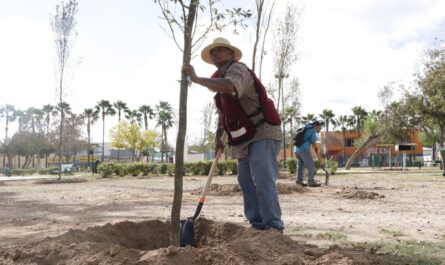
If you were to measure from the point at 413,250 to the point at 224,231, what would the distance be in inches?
62.6

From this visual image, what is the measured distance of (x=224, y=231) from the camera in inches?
170

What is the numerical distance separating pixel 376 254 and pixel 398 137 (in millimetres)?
39745

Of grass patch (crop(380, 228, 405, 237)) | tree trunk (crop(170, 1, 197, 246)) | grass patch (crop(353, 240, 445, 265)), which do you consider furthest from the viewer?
grass patch (crop(380, 228, 405, 237))

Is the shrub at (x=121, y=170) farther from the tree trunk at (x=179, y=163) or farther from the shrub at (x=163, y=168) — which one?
the tree trunk at (x=179, y=163)

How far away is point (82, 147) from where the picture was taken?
64562mm

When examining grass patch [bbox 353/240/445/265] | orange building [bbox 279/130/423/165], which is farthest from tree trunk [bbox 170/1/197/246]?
orange building [bbox 279/130/423/165]

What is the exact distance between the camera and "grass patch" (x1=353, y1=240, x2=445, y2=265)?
11.3 feet

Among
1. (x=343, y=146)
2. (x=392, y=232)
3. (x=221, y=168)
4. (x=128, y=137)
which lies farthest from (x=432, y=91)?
(x=343, y=146)

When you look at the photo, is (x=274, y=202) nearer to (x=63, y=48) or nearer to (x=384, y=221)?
(x=384, y=221)

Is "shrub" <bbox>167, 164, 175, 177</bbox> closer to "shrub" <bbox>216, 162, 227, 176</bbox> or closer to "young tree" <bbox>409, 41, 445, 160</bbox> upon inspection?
"shrub" <bbox>216, 162, 227, 176</bbox>

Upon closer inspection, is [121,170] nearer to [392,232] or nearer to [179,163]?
[392,232]

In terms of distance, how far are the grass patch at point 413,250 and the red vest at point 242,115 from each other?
132cm

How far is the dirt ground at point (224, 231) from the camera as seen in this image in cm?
304

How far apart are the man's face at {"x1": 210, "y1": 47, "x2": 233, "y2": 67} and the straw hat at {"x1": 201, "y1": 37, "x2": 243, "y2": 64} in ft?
0.15
